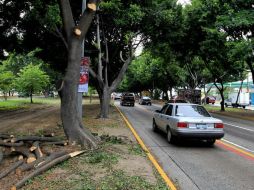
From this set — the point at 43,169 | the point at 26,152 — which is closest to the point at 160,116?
the point at 26,152

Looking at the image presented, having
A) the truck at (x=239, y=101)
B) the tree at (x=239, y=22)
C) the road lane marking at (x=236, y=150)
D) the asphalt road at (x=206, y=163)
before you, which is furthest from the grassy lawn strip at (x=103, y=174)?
the truck at (x=239, y=101)

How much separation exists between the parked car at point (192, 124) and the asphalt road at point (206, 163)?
43 centimetres

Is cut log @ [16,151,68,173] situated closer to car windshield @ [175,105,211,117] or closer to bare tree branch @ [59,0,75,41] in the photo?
bare tree branch @ [59,0,75,41]

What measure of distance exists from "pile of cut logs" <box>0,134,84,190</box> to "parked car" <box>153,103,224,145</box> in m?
3.95

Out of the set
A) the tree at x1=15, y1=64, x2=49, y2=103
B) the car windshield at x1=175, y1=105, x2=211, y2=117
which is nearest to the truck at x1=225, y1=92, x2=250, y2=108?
the tree at x1=15, y1=64, x2=49, y2=103

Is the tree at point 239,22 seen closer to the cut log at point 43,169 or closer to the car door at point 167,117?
the car door at point 167,117

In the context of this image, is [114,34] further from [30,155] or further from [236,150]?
[30,155]

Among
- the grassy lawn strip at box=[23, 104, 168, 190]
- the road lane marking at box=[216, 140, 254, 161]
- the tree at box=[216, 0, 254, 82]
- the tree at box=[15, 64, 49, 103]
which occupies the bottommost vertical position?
the road lane marking at box=[216, 140, 254, 161]

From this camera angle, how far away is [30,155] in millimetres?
8961

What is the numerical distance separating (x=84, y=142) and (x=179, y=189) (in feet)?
14.5

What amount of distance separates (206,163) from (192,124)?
2.73m

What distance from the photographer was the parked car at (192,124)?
1242 centimetres

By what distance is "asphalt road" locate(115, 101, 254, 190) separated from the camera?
785 cm

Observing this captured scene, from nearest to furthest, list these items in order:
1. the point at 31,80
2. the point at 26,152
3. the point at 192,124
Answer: the point at 26,152
the point at 192,124
the point at 31,80
